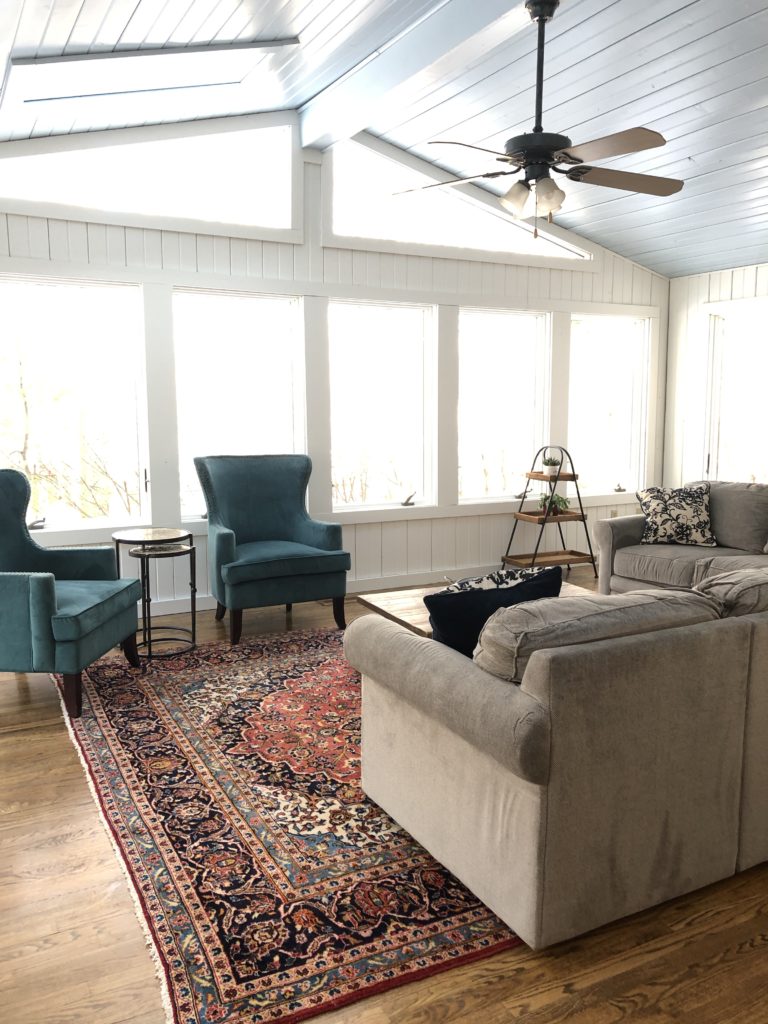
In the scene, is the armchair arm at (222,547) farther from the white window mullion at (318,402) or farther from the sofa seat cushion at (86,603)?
the white window mullion at (318,402)

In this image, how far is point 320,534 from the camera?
204 inches

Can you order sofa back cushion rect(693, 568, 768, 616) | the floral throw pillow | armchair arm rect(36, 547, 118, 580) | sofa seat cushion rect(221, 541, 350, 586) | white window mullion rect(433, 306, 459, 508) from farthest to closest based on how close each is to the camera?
white window mullion rect(433, 306, 459, 508), the floral throw pillow, sofa seat cushion rect(221, 541, 350, 586), armchair arm rect(36, 547, 118, 580), sofa back cushion rect(693, 568, 768, 616)

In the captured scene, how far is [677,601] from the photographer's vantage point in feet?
7.40

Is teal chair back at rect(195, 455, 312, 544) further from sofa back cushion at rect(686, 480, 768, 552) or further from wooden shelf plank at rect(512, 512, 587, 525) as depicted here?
sofa back cushion at rect(686, 480, 768, 552)

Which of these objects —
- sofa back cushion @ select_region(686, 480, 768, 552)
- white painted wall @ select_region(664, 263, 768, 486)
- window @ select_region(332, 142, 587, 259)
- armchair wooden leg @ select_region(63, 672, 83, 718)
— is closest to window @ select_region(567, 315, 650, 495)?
white painted wall @ select_region(664, 263, 768, 486)

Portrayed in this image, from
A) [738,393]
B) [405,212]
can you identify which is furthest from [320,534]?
[738,393]

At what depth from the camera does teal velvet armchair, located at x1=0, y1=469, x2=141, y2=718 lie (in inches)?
138

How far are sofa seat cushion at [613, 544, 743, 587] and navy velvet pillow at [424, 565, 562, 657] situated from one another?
2740 mm

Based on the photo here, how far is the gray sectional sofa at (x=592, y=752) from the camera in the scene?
1.97m

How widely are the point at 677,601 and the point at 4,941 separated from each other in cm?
201

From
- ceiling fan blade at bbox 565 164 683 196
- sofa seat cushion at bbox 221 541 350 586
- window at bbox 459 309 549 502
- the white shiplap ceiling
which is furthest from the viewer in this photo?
window at bbox 459 309 549 502

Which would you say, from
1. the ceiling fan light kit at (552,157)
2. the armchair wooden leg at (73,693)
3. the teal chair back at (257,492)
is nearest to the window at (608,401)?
the teal chair back at (257,492)

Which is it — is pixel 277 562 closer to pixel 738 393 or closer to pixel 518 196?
pixel 518 196

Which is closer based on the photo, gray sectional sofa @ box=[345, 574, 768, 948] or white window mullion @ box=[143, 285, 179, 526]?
gray sectional sofa @ box=[345, 574, 768, 948]
